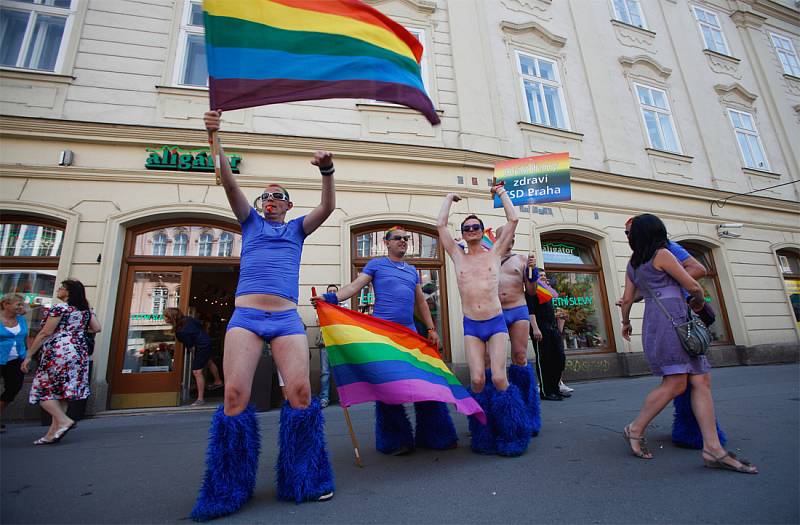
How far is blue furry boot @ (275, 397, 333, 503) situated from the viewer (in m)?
2.12

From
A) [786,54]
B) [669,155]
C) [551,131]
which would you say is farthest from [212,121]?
[786,54]

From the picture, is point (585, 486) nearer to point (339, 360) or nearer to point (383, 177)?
point (339, 360)

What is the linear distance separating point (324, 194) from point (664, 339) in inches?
102

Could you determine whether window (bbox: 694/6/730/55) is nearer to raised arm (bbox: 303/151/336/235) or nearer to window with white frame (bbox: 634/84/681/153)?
window with white frame (bbox: 634/84/681/153)

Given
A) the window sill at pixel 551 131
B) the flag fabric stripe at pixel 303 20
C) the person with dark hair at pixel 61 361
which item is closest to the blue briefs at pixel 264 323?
the flag fabric stripe at pixel 303 20

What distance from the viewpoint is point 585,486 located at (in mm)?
2219

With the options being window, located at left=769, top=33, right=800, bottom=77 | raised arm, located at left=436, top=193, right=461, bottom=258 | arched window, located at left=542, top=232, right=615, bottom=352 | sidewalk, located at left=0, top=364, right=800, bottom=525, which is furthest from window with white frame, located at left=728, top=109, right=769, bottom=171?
raised arm, located at left=436, top=193, right=461, bottom=258

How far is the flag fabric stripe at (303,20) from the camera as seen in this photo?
2.48m

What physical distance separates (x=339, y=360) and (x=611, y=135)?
9861mm

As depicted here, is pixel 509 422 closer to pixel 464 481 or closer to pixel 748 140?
pixel 464 481

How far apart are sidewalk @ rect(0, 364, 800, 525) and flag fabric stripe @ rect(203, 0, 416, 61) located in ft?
10.0

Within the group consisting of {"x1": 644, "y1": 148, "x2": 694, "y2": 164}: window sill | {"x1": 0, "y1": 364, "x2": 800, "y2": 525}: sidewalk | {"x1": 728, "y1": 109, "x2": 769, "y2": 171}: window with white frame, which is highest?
{"x1": 728, "y1": 109, "x2": 769, "y2": 171}: window with white frame

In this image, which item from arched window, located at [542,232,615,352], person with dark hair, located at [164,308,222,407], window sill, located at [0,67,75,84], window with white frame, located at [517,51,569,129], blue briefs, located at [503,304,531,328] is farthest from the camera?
window with white frame, located at [517,51,569,129]

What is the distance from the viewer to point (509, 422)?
2863 mm
